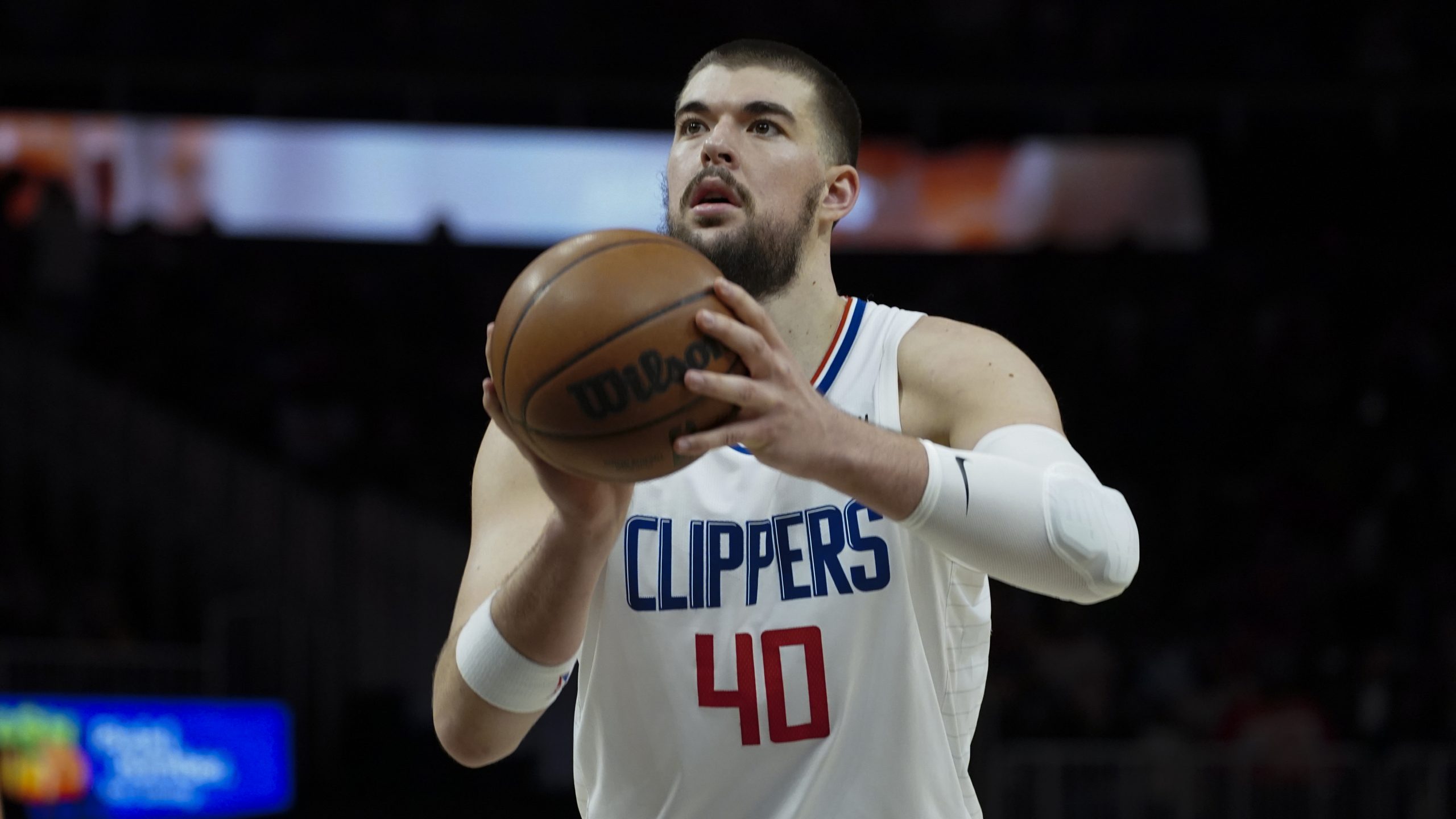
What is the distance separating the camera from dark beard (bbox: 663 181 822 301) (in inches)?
135

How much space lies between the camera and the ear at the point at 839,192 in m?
3.65

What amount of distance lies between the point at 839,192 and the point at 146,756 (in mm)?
6984

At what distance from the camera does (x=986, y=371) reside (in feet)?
10.6

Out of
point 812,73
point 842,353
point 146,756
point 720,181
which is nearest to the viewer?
point 720,181

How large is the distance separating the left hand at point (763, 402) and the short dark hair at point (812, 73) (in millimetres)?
1207

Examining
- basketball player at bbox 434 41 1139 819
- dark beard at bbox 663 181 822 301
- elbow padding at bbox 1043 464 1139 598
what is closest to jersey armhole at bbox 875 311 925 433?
basketball player at bbox 434 41 1139 819

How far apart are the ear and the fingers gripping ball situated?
99 cm

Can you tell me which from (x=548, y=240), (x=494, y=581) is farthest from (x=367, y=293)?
(x=494, y=581)

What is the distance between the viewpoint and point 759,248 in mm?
3465

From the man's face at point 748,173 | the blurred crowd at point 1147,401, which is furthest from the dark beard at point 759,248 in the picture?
the blurred crowd at point 1147,401

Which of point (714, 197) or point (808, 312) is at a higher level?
point (714, 197)

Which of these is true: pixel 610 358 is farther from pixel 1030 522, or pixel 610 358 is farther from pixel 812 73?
pixel 812 73

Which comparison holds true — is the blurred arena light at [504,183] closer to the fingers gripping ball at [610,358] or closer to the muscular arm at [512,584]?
the muscular arm at [512,584]

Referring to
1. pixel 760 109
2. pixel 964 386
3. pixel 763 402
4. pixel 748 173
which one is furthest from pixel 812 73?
pixel 763 402
